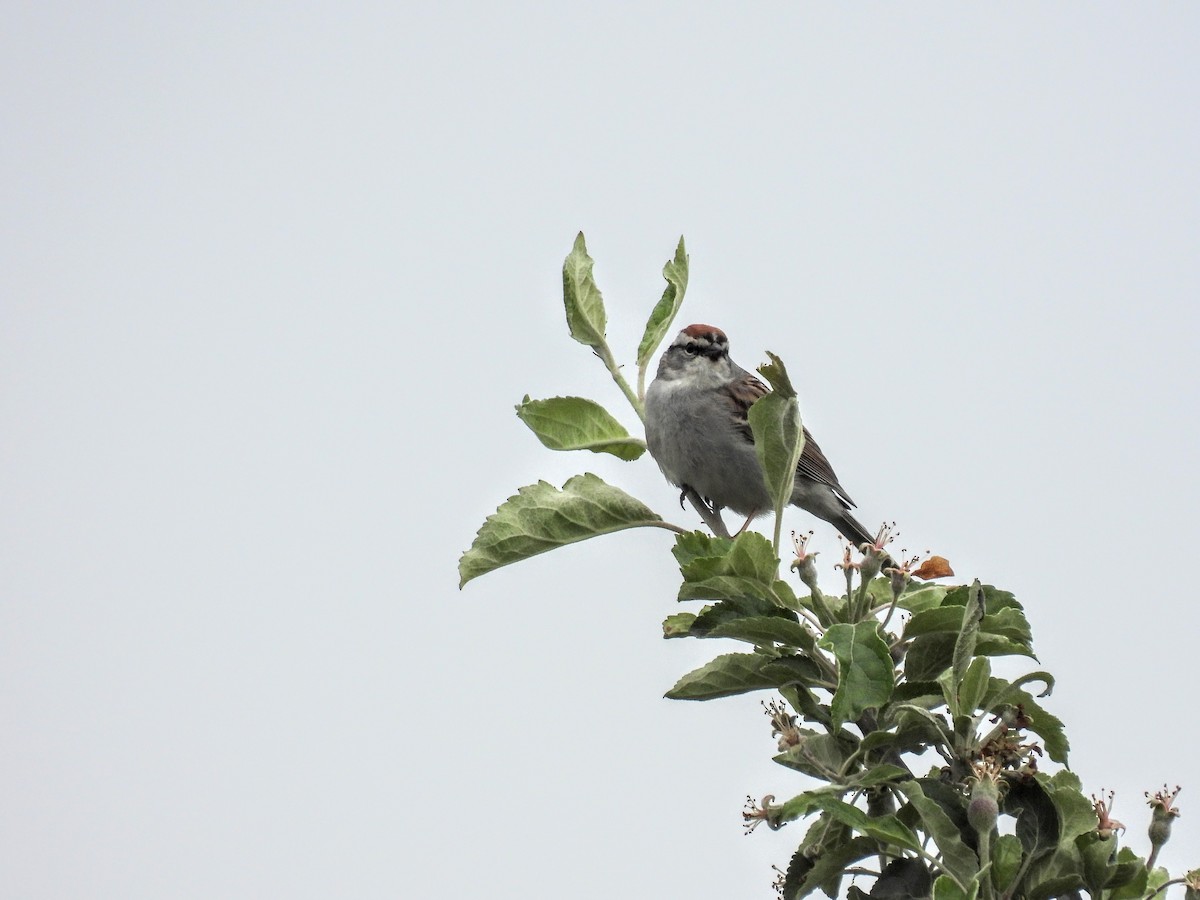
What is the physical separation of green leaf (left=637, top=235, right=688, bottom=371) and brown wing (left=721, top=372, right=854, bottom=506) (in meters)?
3.07

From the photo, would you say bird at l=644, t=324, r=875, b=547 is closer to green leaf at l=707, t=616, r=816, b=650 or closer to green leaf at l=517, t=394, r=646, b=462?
green leaf at l=517, t=394, r=646, b=462

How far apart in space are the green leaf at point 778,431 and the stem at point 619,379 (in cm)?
82

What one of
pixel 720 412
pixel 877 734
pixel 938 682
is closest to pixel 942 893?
pixel 877 734

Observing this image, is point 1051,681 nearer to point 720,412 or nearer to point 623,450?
point 623,450

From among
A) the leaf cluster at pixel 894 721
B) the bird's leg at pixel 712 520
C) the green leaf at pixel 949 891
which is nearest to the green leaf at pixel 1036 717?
the leaf cluster at pixel 894 721

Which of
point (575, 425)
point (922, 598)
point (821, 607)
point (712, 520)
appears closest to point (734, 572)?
point (821, 607)

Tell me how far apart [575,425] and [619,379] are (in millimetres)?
265

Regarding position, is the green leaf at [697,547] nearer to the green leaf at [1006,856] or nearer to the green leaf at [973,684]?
the green leaf at [973,684]

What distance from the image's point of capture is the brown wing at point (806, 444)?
7.26 meters

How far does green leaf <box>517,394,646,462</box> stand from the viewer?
3883 millimetres

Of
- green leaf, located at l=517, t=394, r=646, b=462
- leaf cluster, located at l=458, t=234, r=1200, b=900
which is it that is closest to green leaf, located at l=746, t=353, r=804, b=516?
leaf cluster, located at l=458, t=234, r=1200, b=900

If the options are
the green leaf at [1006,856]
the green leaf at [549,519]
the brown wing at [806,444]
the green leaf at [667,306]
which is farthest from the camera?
the brown wing at [806,444]

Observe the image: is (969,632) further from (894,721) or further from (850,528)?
(850,528)

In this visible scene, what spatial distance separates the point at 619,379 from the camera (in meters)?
4.12
